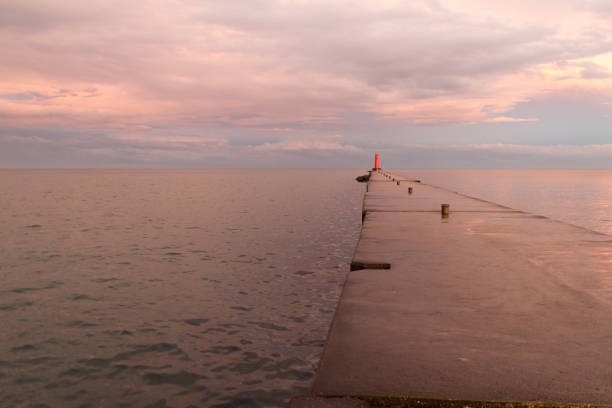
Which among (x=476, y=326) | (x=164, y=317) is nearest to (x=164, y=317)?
(x=164, y=317)

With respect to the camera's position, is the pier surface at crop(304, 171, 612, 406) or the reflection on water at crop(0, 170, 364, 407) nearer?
the pier surface at crop(304, 171, 612, 406)

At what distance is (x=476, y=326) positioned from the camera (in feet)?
13.4

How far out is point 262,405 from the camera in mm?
4613

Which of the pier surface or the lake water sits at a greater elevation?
the pier surface

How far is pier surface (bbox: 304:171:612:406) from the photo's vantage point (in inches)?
117

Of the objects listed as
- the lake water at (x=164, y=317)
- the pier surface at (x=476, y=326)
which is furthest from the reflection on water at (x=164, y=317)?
the pier surface at (x=476, y=326)

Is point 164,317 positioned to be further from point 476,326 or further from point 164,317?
point 476,326

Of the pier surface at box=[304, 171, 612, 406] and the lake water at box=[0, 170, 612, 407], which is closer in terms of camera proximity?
the pier surface at box=[304, 171, 612, 406]

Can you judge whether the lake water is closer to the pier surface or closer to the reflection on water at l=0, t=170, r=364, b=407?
the reflection on water at l=0, t=170, r=364, b=407

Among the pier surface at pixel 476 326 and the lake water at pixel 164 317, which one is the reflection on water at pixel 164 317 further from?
the pier surface at pixel 476 326

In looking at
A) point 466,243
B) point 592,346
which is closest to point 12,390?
point 592,346

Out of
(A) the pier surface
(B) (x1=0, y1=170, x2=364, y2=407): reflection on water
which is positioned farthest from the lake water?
(A) the pier surface

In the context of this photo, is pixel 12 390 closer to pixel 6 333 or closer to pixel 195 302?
pixel 6 333

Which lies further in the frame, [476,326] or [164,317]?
[164,317]
